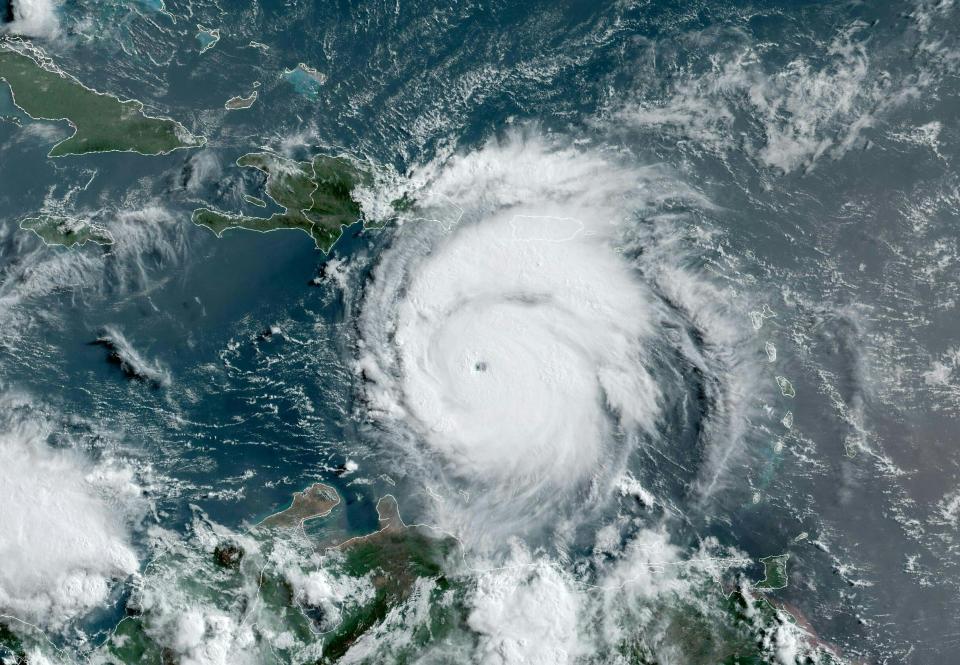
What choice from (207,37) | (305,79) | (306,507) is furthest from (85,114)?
(306,507)

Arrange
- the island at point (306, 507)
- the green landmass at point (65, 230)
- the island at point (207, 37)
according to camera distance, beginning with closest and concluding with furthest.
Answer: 1. the island at point (306, 507)
2. the green landmass at point (65, 230)
3. the island at point (207, 37)

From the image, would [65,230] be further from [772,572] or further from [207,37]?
[772,572]

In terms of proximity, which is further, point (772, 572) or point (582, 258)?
point (582, 258)

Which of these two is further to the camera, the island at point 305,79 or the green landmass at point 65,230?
the island at point 305,79

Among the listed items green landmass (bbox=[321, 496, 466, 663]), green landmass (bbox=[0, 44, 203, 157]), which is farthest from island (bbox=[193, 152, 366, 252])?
green landmass (bbox=[321, 496, 466, 663])

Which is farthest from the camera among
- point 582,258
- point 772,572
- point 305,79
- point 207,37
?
point 207,37

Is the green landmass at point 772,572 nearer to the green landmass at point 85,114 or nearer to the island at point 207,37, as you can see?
the green landmass at point 85,114

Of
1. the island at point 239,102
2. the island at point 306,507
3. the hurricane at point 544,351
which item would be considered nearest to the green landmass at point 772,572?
the hurricane at point 544,351

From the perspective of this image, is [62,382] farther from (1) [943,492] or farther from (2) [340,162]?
(1) [943,492]
